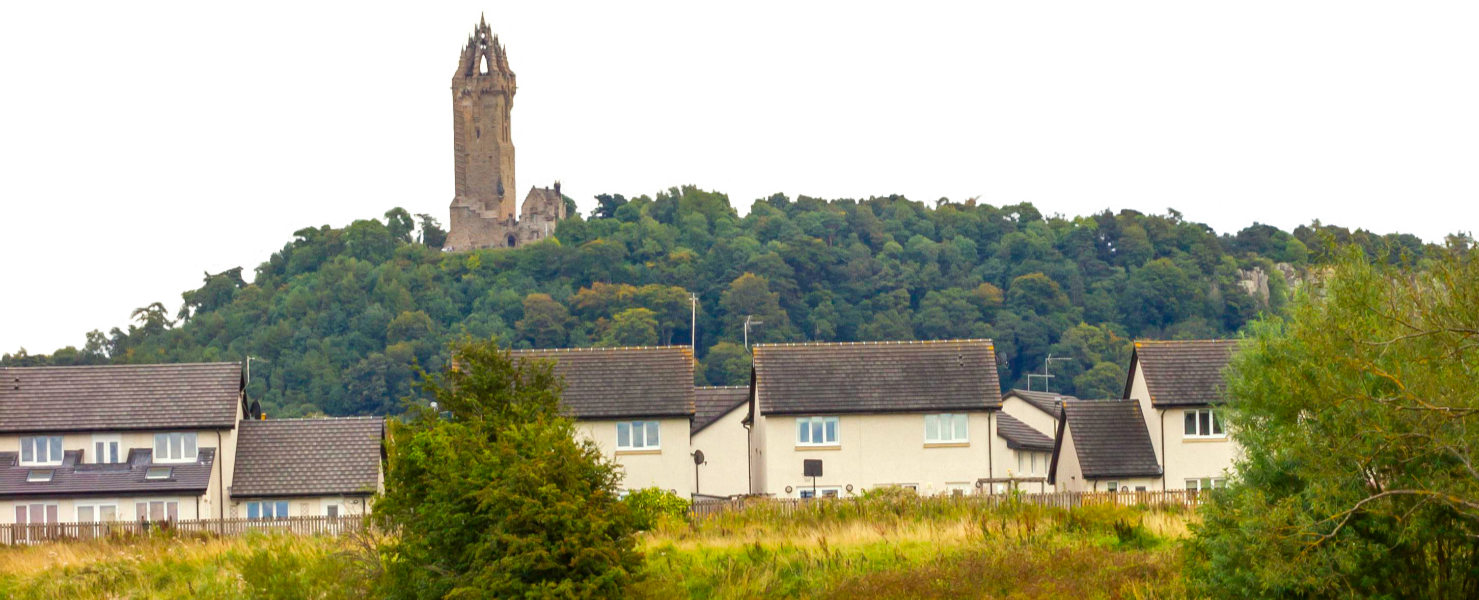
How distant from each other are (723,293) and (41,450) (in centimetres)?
7802

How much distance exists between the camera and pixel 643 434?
40.4 meters

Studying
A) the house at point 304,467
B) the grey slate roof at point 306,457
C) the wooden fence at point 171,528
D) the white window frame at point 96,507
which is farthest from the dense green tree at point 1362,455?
the white window frame at point 96,507

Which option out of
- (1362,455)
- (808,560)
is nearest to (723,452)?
(808,560)

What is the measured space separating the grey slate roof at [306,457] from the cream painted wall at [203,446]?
35cm

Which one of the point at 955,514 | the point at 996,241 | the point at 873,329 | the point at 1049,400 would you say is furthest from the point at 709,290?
the point at 955,514

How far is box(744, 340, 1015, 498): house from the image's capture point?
41.0m

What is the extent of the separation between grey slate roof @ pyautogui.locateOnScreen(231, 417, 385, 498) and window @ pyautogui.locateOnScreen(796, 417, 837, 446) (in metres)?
9.99

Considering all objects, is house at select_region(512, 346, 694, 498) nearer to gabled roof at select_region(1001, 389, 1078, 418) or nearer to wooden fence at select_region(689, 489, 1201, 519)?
wooden fence at select_region(689, 489, 1201, 519)

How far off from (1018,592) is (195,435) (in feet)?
89.1

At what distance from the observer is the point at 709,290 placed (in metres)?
123

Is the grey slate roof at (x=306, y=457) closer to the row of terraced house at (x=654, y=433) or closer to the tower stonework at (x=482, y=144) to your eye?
the row of terraced house at (x=654, y=433)

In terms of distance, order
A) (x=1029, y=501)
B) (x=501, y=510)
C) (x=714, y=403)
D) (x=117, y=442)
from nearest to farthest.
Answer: (x=501, y=510), (x=1029, y=501), (x=117, y=442), (x=714, y=403)

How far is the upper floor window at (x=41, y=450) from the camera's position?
40344 mm

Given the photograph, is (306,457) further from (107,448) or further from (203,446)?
(107,448)
